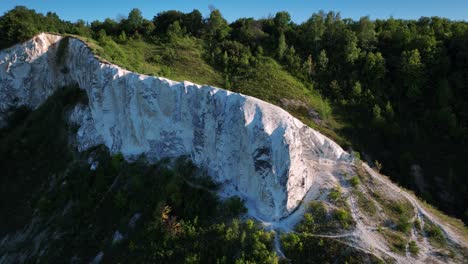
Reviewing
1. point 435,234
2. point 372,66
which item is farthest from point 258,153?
point 372,66

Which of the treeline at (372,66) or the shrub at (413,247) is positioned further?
the treeline at (372,66)

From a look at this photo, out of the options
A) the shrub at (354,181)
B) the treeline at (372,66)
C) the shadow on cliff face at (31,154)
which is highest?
the treeline at (372,66)

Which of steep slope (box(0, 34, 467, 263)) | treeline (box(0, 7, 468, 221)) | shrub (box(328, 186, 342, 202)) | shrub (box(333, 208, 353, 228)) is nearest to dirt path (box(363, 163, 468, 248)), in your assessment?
steep slope (box(0, 34, 467, 263))

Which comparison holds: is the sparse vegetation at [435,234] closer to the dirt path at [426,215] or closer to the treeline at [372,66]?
the dirt path at [426,215]

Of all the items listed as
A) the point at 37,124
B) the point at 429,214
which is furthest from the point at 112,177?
the point at 429,214

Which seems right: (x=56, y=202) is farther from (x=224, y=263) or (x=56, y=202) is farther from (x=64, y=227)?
(x=224, y=263)

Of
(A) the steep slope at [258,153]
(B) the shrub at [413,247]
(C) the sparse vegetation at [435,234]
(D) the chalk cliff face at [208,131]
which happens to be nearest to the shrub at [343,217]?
(A) the steep slope at [258,153]

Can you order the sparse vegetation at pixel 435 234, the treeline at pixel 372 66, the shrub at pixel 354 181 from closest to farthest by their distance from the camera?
the sparse vegetation at pixel 435 234
the shrub at pixel 354 181
the treeline at pixel 372 66

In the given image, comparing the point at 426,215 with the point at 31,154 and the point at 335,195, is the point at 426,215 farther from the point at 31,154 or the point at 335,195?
the point at 31,154
